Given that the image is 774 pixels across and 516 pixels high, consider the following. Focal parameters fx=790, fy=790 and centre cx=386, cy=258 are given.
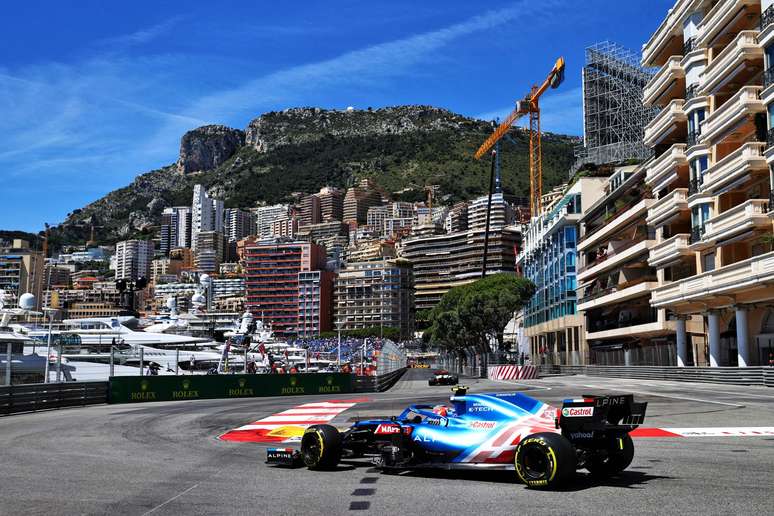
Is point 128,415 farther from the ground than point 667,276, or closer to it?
closer to it

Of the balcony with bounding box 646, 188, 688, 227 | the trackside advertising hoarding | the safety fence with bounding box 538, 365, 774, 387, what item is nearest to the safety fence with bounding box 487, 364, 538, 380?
the safety fence with bounding box 538, 365, 774, 387

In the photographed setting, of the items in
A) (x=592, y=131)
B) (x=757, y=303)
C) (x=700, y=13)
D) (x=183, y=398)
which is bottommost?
(x=183, y=398)

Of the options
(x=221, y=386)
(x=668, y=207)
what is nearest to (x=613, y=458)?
(x=221, y=386)

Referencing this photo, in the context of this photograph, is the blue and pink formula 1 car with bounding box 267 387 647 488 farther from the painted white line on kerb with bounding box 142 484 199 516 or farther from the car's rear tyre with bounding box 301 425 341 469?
the painted white line on kerb with bounding box 142 484 199 516

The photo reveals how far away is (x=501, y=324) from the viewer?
85750 millimetres

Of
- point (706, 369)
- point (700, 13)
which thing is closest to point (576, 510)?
point (706, 369)

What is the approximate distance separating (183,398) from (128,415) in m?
10.6

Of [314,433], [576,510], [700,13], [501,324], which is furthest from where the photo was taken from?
[501,324]

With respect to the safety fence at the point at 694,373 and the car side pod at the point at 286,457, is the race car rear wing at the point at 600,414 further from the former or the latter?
the safety fence at the point at 694,373

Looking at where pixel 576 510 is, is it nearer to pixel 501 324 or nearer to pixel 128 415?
pixel 128 415

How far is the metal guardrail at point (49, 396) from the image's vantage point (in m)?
25.7

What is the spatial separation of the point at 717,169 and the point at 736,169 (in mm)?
2612

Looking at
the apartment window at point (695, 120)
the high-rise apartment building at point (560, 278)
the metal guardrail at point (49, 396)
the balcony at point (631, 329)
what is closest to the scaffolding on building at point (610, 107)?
the high-rise apartment building at point (560, 278)

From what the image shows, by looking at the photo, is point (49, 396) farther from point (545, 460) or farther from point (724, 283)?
point (724, 283)
